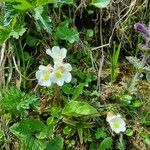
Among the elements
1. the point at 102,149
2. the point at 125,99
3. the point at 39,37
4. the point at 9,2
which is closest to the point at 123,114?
the point at 125,99

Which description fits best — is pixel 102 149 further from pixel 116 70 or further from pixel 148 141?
pixel 116 70

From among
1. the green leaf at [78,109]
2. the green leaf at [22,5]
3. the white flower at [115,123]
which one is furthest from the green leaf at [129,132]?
the green leaf at [22,5]

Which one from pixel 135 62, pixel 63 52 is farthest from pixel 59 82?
pixel 135 62

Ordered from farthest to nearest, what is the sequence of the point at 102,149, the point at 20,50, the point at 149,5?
the point at 149,5, the point at 20,50, the point at 102,149

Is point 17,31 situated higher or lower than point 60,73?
higher

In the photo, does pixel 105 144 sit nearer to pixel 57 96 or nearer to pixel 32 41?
pixel 57 96

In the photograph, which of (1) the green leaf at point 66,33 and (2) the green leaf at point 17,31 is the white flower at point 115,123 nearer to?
(1) the green leaf at point 66,33
